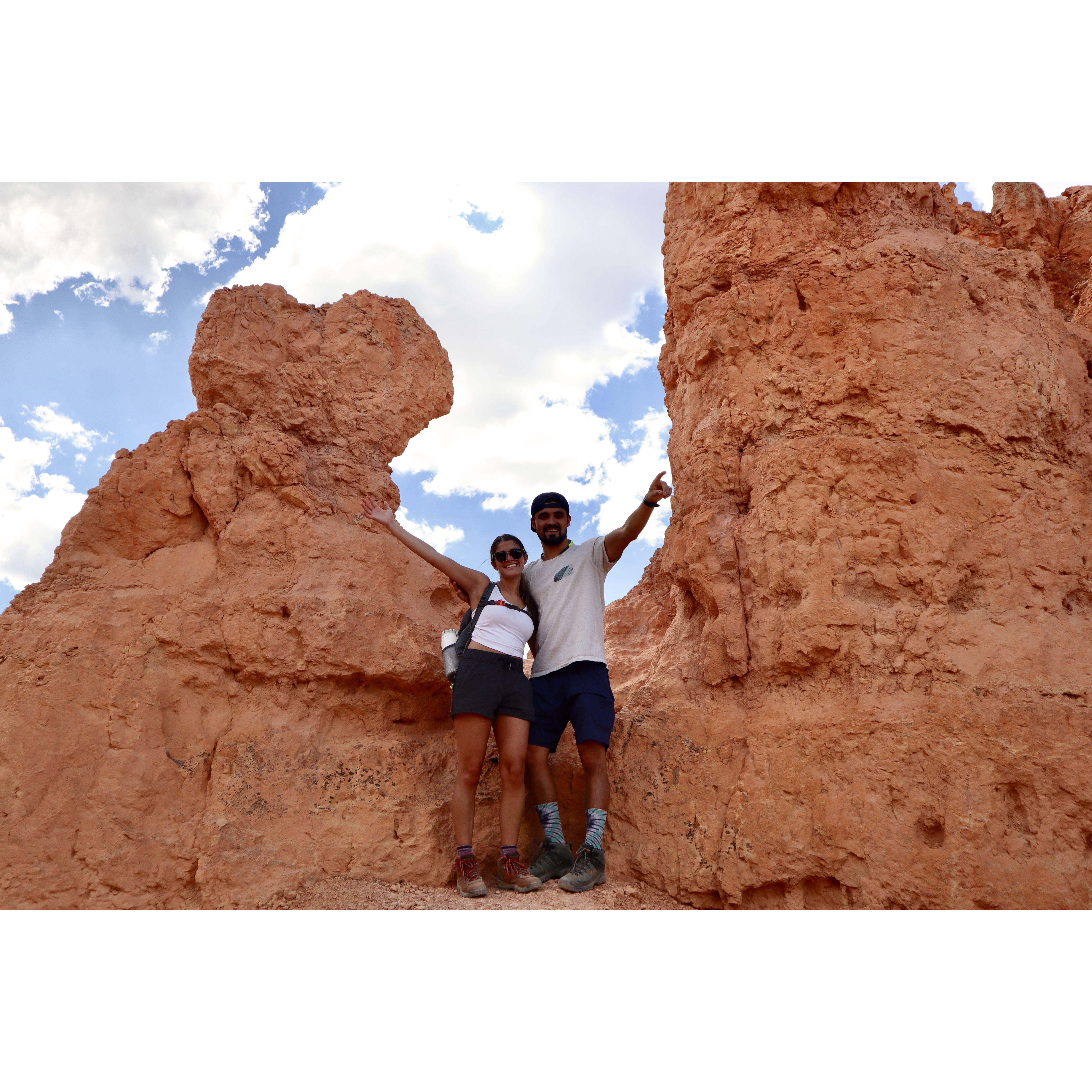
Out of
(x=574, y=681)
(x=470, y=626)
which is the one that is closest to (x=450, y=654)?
(x=470, y=626)

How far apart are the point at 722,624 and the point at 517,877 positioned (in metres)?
1.58

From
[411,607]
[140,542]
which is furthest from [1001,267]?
[140,542]

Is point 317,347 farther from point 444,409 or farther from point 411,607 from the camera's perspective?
point 411,607

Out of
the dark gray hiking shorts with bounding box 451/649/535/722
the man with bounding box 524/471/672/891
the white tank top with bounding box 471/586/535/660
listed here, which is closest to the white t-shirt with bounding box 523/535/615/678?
the man with bounding box 524/471/672/891

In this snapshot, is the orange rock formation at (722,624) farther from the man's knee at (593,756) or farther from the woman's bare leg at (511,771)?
the woman's bare leg at (511,771)

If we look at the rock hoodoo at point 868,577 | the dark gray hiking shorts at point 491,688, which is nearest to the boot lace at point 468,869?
the dark gray hiking shorts at point 491,688

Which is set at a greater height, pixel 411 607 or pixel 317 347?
pixel 317 347

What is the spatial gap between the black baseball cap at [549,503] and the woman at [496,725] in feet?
1.95

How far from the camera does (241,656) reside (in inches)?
161

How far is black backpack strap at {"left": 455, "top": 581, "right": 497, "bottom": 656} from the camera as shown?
390 centimetres

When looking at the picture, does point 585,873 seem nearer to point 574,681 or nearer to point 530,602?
point 574,681

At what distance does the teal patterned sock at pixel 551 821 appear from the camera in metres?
3.82

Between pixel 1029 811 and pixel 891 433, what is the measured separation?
1.83 m

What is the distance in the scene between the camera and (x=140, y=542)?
4.39 meters
